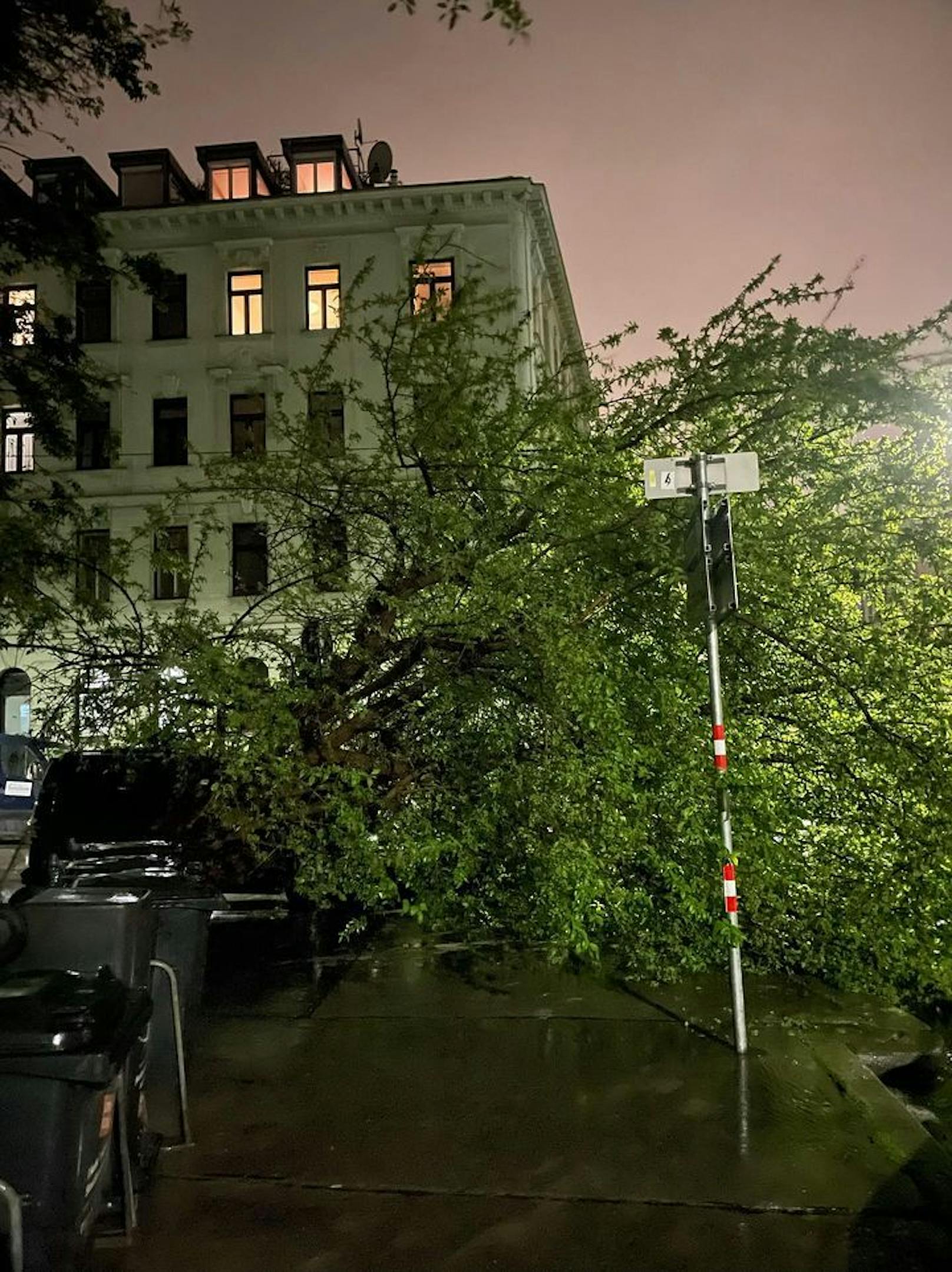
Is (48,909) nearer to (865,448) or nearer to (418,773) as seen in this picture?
(418,773)

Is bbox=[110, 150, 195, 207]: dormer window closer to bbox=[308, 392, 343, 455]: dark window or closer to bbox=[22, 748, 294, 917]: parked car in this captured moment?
bbox=[308, 392, 343, 455]: dark window

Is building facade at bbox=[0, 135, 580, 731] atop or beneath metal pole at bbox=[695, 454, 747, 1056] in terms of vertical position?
atop

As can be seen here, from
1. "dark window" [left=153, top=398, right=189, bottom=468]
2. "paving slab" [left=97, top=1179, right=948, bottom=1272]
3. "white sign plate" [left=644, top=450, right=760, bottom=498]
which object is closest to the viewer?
"paving slab" [left=97, top=1179, right=948, bottom=1272]

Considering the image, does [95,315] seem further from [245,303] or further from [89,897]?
[89,897]

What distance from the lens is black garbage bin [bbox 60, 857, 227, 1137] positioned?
5305 millimetres

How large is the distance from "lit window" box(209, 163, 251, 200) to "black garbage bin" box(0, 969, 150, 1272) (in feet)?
107

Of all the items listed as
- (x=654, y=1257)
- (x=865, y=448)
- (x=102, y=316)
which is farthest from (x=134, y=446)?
(x=654, y=1257)

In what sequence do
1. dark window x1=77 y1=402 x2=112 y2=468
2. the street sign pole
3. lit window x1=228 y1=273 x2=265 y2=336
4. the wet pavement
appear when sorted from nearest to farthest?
the wet pavement
the street sign pole
dark window x1=77 y1=402 x2=112 y2=468
lit window x1=228 y1=273 x2=265 y2=336

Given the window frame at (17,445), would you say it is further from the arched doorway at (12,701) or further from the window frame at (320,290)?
the window frame at (320,290)

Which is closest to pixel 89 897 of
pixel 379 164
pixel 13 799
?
pixel 13 799

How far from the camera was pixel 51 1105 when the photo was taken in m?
3.59

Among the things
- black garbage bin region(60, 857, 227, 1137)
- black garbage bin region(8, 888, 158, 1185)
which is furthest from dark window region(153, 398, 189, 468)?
black garbage bin region(8, 888, 158, 1185)

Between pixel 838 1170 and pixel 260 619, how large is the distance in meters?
6.30

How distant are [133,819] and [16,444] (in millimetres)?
24997
